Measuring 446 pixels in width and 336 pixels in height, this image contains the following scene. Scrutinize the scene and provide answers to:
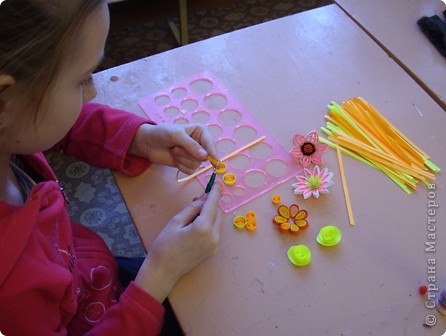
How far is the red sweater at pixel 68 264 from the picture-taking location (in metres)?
0.57

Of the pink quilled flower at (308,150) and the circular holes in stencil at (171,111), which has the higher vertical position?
the pink quilled flower at (308,150)

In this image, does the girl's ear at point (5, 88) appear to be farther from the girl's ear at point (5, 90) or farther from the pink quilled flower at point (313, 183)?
the pink quilled flower at point (313, 183)

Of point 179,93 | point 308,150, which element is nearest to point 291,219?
point 308,150

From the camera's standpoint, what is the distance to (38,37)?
487 mm

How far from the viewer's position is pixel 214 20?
2.11 meters

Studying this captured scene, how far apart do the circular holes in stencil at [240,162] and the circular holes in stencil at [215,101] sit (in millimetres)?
120

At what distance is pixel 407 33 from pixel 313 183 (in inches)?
19.8

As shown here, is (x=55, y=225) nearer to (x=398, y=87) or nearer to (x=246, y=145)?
(x=246, y=145)

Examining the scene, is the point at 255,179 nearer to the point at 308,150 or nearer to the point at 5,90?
the point at 308,150

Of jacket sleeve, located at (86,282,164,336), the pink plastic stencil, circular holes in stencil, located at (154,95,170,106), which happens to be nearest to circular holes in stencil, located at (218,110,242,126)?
the pink plastic stencil

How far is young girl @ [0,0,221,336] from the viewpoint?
502 millimetres

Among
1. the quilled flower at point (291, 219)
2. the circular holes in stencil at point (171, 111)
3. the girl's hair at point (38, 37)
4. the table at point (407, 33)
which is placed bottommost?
the circular holes in stencil at point (171, 111)

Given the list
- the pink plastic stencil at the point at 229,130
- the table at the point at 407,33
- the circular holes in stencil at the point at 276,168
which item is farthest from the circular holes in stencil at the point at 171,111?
the table at the point at 407,33

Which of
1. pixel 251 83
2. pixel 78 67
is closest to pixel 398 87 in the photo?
pixel 251 83
